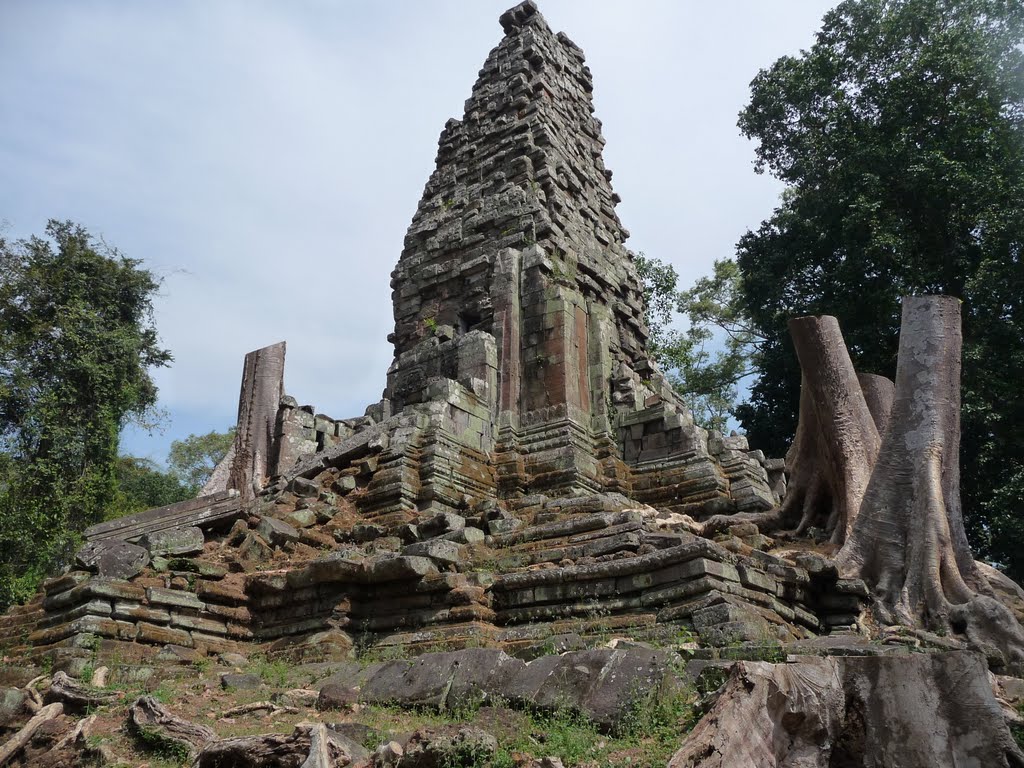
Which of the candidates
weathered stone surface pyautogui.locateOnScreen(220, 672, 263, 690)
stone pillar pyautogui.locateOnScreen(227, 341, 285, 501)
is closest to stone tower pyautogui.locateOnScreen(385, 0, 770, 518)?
stone pillar pyautogui.locateOnScreen(227, 341, 285, 501)

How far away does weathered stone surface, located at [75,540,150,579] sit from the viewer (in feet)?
28.9

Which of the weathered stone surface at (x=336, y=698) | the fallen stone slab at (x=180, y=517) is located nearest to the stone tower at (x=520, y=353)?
the fallen stone slab at (x=180, y=517)

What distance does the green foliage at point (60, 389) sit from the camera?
61.2 feet

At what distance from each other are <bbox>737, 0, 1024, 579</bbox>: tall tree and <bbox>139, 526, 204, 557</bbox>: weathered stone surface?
13.9m

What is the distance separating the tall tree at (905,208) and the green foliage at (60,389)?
15.5m

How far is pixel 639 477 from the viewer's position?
13242 mm

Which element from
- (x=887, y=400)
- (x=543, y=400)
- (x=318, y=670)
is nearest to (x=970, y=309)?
(x=887, y=400)

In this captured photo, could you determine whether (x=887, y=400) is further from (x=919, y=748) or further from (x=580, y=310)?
(x=919, y=748)

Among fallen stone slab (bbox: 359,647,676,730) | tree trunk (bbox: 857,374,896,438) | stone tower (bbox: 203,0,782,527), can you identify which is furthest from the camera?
stone tower (bbox: 203,0,782,527)

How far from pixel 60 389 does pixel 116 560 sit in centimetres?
1287

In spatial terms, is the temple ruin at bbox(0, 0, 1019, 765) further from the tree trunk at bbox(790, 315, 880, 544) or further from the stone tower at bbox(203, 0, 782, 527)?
the tree trunk at bbox(790, 315, 880, 544)

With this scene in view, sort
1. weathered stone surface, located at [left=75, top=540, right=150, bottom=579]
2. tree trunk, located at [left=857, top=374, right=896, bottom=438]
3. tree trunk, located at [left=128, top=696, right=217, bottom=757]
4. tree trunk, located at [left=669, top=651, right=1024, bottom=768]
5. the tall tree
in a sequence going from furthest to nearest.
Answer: the tall tree → tree trunk, located at [left=857, top=374, right=896, bottom=438] → weathered stone surface, located at [left=75, top=540, right=150, bottom=579] → tree trunk, located at [left=128, top=696, right=217, bottom=757] → tree trunk, located at [left=669, top=651, right=1024, bottom=768]

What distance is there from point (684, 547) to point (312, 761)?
3.72 meters

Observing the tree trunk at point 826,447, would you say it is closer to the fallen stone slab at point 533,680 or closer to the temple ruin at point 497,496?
the temple ruin at point 497,496
